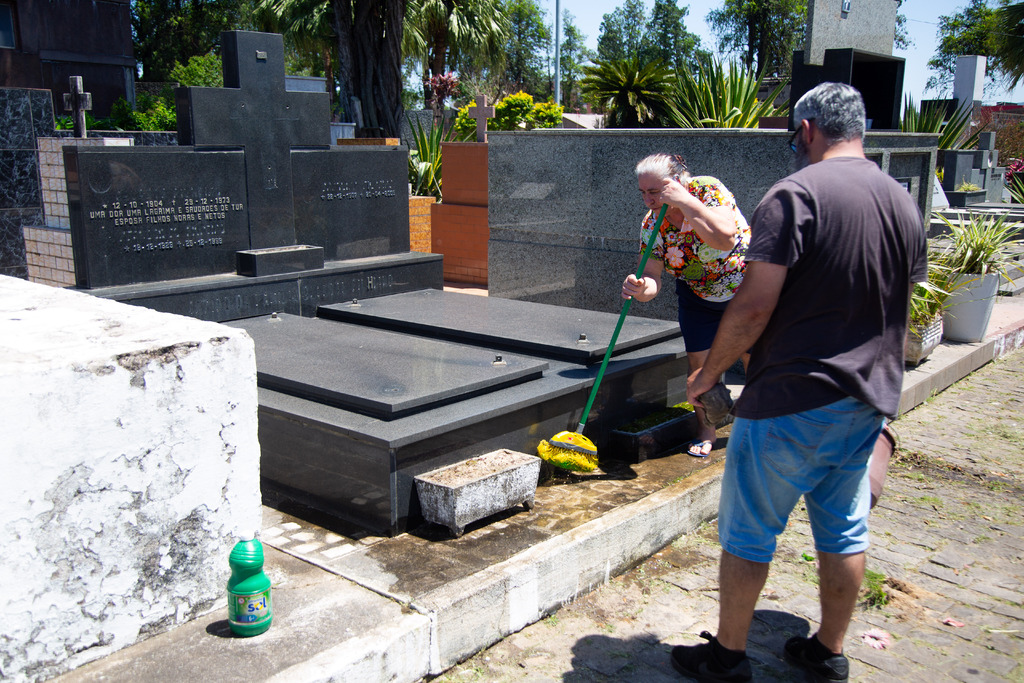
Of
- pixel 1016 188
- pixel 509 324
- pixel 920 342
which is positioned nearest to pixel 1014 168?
pixel 1016 188

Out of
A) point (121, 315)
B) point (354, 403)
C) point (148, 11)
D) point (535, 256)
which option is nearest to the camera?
point (121, 315)

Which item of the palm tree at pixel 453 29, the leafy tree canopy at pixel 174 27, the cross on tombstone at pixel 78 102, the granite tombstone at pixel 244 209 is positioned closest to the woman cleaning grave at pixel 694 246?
the granite tombstone at pixel 244 209

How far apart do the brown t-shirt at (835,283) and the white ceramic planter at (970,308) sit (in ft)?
15.9

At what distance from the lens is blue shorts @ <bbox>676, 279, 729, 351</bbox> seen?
417cm

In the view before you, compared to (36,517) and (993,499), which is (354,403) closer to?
(36,517)

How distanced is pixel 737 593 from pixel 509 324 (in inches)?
109

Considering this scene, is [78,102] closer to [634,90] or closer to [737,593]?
[737,593]

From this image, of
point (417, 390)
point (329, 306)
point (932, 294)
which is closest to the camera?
point (417, 390)

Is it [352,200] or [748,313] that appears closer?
[748,313]

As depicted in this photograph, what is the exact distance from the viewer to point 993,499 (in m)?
4.26

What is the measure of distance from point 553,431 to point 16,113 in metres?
8.60

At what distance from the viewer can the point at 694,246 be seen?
13.2ft

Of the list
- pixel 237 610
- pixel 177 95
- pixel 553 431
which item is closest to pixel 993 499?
pixel 553 431

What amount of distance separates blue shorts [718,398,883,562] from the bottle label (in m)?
1.36
